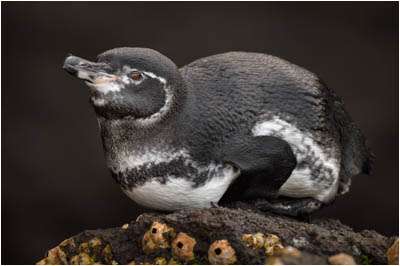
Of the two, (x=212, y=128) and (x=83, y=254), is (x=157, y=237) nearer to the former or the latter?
(x=83, y=254)

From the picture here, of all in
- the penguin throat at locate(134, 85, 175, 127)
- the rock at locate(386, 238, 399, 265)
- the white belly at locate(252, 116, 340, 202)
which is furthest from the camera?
the white belly at locate(252, 116, 340, 202)

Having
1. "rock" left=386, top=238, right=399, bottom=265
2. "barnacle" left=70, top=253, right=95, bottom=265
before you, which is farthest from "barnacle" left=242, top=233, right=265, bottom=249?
"barnacle" left=70, top=253, right=95, bottom=265

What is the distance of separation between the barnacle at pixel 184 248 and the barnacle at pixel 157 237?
1.6 inches

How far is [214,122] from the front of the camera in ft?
10.5

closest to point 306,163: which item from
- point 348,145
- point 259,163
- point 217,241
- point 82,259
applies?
point 259,163

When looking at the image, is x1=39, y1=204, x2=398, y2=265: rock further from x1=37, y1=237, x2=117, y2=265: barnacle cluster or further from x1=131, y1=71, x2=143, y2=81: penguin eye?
x1=131, y1=71, x2=143, y2=81: penguin eye

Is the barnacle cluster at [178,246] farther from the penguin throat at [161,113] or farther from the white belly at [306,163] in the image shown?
the white belly at [306,163]

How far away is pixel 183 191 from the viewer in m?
3.21

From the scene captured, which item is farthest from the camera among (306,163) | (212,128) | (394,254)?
(306,163)

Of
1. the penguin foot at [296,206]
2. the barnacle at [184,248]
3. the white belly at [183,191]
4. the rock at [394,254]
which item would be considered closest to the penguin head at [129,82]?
the white belly at [183,191]

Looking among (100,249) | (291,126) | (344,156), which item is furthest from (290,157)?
(100,249)

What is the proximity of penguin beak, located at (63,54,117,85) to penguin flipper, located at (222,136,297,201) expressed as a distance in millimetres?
445

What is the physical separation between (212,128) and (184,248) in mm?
461

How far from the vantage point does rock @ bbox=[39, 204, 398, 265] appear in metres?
2.88
